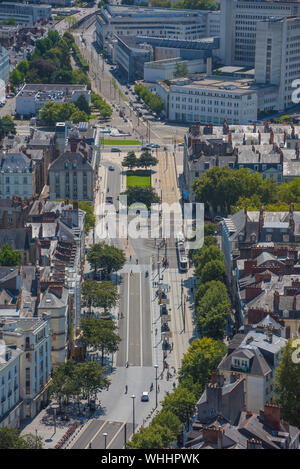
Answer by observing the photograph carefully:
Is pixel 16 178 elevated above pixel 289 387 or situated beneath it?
elevated above

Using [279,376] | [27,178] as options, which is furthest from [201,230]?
[279,376]

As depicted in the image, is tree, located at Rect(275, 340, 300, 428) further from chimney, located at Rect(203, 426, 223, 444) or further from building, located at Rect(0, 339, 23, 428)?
building, located at Rect(0, 339, 23, 428)

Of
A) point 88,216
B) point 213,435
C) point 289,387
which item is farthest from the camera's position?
point 88,216

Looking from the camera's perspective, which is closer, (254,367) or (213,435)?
(213,435)

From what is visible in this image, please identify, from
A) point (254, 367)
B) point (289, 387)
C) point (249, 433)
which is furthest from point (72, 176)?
point (249, 433)

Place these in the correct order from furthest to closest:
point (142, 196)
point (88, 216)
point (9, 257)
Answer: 1. point (142, 196)
2. point (88, 216)
3. point (9, 257)

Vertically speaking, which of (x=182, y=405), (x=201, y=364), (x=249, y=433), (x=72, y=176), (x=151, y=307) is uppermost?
(x=72, y=176)

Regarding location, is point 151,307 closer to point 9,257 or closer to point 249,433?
point 9,257

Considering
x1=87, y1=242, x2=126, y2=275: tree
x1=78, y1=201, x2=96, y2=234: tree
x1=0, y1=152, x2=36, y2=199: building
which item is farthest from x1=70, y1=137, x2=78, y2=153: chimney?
x1=87, y1=242, x2=126, y2=275: tree
